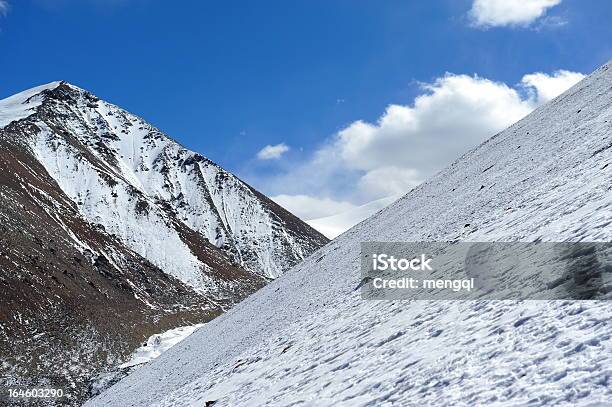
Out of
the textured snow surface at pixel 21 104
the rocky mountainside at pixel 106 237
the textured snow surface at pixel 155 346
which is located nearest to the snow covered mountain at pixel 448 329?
the rocky mountainside at pixel 106 237

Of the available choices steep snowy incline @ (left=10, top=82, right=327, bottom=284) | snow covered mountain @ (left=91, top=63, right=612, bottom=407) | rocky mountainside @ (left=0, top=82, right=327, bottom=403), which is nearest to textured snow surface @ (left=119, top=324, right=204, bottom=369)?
rocky mountainside @ (left=0, top=82, right=327, bottom=403)

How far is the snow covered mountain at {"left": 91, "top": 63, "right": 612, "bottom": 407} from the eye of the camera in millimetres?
6152

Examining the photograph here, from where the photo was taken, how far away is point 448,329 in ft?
28.1

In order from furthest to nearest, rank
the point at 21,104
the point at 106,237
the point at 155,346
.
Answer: the point at 21,104
the point at 106,237
the point at 155,346

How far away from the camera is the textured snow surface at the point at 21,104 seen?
14562cm

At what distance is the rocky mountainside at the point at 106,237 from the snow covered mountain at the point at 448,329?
28166mm

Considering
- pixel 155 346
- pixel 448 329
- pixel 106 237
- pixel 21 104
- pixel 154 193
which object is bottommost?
pixel 448 329

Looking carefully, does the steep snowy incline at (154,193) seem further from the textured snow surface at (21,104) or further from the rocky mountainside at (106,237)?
the textured snow surface at (21,104)

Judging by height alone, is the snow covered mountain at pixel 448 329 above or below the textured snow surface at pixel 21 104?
below

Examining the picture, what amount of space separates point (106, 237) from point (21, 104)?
280 ft

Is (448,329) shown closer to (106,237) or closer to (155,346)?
(155,346)

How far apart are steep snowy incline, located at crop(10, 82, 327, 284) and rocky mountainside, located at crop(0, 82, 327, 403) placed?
0.41 metres

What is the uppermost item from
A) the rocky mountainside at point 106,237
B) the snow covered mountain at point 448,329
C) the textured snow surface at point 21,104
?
the textured snow surface at point 21,104

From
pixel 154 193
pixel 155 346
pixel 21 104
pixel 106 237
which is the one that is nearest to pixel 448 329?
pixel 155 346
